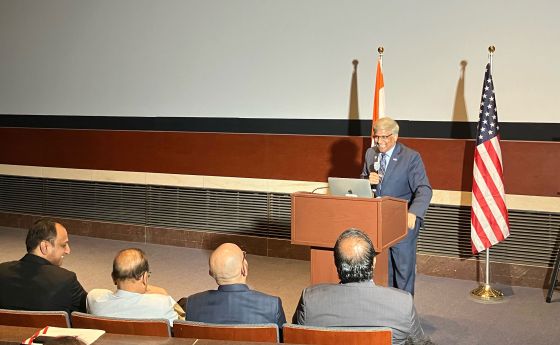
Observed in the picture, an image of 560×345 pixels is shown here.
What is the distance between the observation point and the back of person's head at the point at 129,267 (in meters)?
3.72

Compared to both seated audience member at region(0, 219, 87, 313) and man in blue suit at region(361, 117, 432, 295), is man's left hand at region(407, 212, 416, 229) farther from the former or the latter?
seated audience member at region(0, 219, 87, 313)

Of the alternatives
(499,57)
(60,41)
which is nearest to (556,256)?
(499,57)

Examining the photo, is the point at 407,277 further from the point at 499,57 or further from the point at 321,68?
the point at 321,68

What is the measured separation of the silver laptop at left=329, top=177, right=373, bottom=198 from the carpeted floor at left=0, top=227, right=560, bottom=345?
138 centimetres

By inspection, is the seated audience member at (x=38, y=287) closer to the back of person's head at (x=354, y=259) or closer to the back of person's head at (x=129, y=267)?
the back of person's head at (x=129, y=267)

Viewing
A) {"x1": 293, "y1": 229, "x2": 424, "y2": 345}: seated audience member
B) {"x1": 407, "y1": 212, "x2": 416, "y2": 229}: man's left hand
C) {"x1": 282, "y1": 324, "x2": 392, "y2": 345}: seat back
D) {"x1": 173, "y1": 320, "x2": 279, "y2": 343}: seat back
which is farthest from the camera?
{"x1": 407, "y1": 212, "x2": 416, "y2": 229}: man's left hand

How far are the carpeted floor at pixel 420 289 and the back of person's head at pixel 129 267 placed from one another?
97.6 inches

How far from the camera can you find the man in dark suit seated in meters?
3.42

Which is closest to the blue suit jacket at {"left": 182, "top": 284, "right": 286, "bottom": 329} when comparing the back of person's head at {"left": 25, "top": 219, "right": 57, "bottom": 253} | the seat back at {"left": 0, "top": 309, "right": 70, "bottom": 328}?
the seat back at {"left": 0, "top": 309, "right": 70, "bottom": 328}

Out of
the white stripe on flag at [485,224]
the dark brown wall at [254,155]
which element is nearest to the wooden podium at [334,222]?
the white stripe on flag at [485,224]

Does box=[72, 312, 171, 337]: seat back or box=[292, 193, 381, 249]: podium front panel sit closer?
box=[72, 312, 171, 337]: seat back

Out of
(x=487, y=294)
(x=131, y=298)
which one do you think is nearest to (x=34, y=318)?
(x=131, y=298)

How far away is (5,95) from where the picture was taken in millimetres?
10289

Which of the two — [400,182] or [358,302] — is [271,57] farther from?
[358,302]
